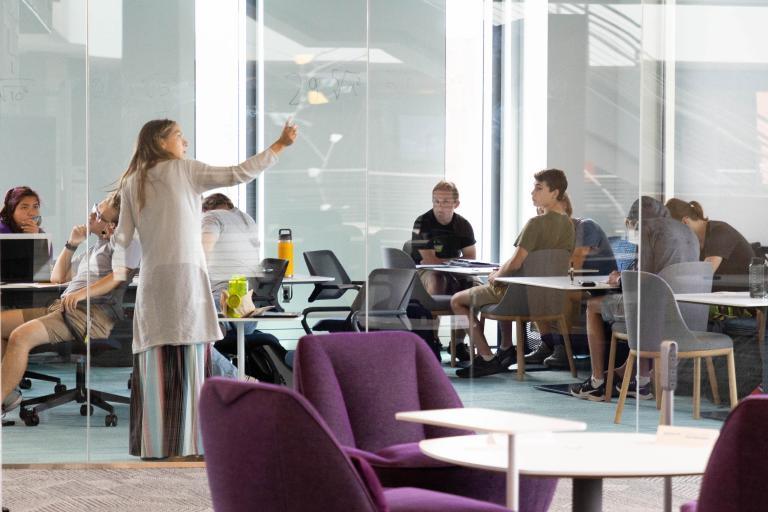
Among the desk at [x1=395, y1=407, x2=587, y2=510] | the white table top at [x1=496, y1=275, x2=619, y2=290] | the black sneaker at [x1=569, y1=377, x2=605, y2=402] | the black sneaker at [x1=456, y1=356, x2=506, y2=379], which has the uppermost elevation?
the white table top at [x1=496, y1=275, x2=619, y2=290]

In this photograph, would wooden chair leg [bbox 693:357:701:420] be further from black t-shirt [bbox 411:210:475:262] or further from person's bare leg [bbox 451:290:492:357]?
black t-shirt [bbox 411:210:475:262]

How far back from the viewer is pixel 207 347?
20.4 ft

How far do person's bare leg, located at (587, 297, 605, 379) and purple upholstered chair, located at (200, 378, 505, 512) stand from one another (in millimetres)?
3902

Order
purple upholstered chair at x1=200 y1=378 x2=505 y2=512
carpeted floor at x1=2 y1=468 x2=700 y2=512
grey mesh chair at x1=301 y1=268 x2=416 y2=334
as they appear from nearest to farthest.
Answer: purple upholstered chair at x1=200 y1=378 x2=505 y2=512 < carpeted floor at x1=2 y1=468 x2=700 y2=512 < grey mesh chair at x1=301 y1=268 x2=416 y2=334

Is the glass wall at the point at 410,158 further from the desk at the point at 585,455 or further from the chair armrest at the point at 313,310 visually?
the desk at the point at 585,455

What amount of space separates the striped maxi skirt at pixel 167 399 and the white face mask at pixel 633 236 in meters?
2.37

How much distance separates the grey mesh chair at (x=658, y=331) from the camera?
6688 millimetres

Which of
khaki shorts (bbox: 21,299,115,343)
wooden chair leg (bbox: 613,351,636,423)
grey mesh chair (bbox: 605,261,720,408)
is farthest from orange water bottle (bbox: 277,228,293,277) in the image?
wooden chair leg (bbox: 613,351,636,423)

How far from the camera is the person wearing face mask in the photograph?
6.29m

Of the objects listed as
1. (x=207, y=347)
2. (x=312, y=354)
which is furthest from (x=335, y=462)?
(x=207, y=347)

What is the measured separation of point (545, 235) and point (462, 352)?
0.79 m

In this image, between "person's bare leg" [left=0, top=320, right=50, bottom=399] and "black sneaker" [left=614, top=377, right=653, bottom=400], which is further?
"black sneaker" [left=614, top=377, right=653, bottom=400]

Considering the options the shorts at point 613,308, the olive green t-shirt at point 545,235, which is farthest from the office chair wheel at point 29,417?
the shorts at point 613,308

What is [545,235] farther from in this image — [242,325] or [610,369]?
[242,325]
